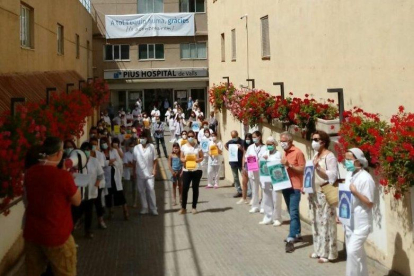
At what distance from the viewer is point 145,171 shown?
48.3 feet

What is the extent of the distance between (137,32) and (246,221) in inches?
1067

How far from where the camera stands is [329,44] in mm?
12734

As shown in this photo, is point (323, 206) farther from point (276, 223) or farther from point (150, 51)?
point (150, 51)

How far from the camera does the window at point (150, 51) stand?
40.3 m

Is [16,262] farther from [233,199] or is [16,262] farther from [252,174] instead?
[233,199]

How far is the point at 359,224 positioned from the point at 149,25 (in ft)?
107

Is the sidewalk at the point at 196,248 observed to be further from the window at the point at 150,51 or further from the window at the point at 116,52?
the window at the point at 116,52

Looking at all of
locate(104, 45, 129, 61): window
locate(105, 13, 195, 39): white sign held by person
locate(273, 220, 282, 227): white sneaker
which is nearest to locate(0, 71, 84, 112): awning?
locate(273, 220, 282, 227): white sneaker

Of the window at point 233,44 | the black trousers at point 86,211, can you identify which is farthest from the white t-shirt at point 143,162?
the window at point 233,44

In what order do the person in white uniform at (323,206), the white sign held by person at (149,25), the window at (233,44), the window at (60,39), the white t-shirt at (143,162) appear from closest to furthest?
the person in white uniform at (323,206)
the white t-shirt at (143,162)
the window at (60,39)
the window at (233,44)
the white sign held by person at (149,25)

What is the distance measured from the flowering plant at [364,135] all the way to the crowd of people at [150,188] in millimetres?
270

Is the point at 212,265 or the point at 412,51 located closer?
the point at 412,51

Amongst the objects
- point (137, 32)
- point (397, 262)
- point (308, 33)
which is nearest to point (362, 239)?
point (397, 262)

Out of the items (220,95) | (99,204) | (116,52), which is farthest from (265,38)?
(116,52)
